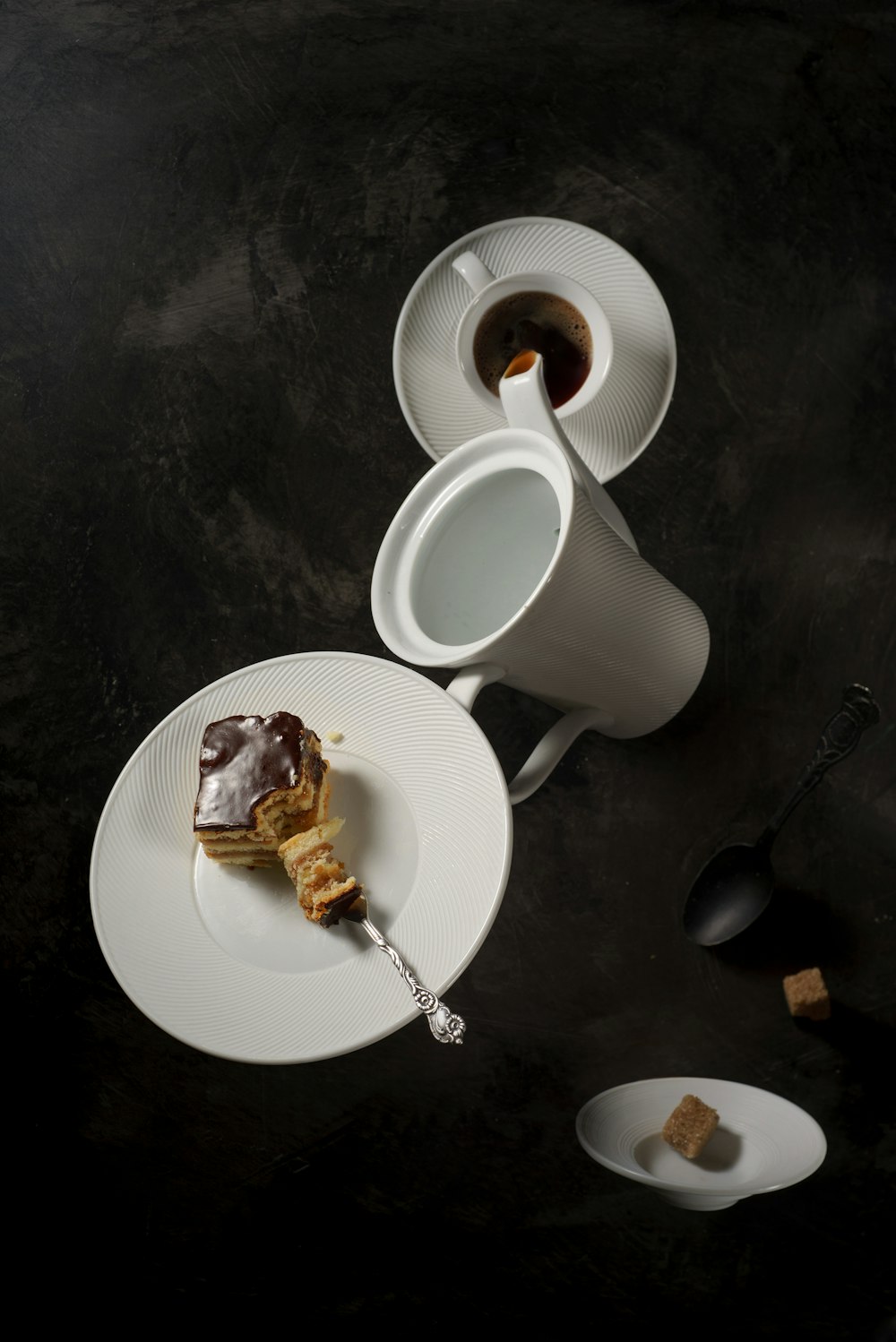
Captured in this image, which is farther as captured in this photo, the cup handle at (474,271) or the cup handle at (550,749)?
the cup handle at (474,271)

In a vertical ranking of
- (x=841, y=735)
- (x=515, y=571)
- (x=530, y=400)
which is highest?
(x=530, y=400)

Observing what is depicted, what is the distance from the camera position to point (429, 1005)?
895mm

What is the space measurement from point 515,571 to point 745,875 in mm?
547

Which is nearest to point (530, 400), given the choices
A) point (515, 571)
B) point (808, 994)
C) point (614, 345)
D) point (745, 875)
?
point (515, 571)

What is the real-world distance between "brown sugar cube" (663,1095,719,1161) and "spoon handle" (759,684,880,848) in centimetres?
37

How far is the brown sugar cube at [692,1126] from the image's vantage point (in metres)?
1.17

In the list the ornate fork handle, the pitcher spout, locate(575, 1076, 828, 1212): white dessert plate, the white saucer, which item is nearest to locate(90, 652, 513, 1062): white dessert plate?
the ornate fork handle

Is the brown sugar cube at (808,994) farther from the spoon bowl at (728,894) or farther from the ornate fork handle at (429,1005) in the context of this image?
the ornate fork handle at (429,1005)

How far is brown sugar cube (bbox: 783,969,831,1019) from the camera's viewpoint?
1.25m

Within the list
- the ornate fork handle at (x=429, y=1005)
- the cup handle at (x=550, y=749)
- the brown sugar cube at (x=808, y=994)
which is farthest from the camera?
the brown sugar cube at (x=808, y=994)

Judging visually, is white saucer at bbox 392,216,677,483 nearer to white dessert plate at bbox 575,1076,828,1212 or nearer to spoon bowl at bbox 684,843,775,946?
spoon bowl at bbox 684,843,775,946

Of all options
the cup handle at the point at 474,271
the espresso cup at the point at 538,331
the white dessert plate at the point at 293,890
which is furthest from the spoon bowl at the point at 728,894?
the cup handle at the point at 474,271

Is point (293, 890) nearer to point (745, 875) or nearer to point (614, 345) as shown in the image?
point (745, 875)

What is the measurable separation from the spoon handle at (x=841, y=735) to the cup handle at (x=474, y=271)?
696mm
